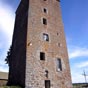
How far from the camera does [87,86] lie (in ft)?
94.3

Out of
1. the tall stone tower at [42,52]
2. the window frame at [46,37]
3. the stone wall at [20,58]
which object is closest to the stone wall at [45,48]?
the tall stone tower at [42,52]

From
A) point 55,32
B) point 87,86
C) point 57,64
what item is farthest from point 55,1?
point 87,86

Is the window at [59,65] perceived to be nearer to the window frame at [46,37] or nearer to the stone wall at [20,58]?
the window frame at [46,37]

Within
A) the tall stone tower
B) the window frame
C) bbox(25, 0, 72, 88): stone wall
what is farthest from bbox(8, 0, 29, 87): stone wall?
the window frame

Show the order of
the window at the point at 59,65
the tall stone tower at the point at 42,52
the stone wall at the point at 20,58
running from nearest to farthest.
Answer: the tall stone tower at the point at 42,52, the stone wall at the point at 20,58, the window at the point at 59,65

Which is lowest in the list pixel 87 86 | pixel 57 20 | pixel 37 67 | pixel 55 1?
pixel 87 86

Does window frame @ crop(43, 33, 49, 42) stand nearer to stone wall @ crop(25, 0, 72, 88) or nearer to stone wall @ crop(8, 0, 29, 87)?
stone wall @ crop(25, 0, 72, 88)

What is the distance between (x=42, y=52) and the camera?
59.4 feet

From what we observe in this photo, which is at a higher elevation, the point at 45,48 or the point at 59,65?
the point at 45,48

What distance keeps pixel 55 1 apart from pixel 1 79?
933 inches

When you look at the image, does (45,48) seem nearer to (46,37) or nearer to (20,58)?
(46,37)

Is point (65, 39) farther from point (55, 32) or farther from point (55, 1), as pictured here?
point (55, 1)

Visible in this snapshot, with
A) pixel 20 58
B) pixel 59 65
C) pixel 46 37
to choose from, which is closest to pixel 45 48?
pixel 46 37

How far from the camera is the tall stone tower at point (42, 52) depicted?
16.3 m
